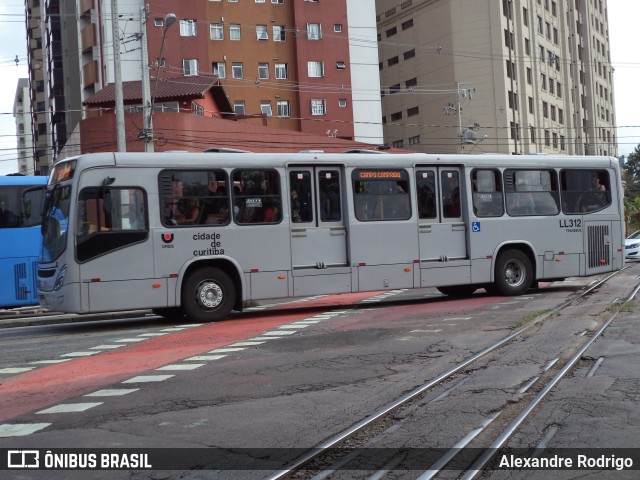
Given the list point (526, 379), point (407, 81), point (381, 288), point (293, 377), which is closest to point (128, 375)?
point (293, 377)

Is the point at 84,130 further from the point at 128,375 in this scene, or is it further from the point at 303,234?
the point at 128,375

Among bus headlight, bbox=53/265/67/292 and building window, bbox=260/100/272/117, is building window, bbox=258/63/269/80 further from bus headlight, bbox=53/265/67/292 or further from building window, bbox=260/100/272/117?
bus headlight, bbox=53/265/67/292

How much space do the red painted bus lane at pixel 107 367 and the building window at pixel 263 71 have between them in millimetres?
44871

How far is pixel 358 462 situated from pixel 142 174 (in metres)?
11.4

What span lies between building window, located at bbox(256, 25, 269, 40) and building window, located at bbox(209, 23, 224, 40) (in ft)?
8.31

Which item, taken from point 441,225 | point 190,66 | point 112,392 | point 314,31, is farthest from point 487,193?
point 314,31

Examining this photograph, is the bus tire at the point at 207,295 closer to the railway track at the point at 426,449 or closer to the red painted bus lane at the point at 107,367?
the red painted bus lane at the point at 107,367

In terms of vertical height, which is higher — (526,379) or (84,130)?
(84,130)

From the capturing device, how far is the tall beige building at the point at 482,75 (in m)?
66.0

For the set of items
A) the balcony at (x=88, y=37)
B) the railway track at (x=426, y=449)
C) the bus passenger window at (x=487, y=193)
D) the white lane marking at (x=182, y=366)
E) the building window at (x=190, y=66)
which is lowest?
the railway track at (x=426, y=449)

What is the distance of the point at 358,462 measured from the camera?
6098 mm

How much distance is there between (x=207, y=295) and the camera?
1691 cm

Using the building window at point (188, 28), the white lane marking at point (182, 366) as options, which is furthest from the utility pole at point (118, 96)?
the building window at point (188, 28)

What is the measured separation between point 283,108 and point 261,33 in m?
5.14
